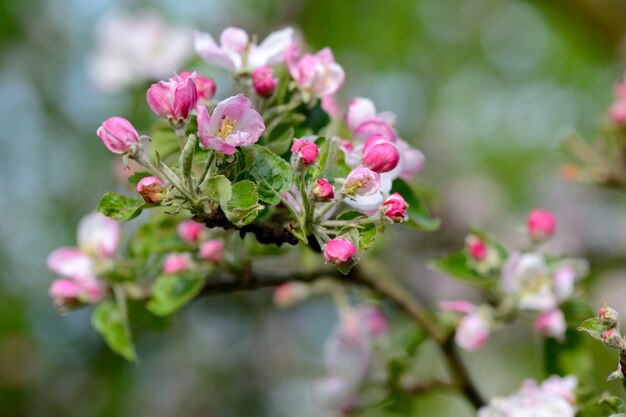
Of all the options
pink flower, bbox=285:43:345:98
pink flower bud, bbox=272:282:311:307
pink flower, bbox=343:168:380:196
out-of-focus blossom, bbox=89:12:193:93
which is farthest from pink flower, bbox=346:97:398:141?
out-of-focus blossom, bbox=89:12:193:93

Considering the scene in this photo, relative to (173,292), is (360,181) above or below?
above

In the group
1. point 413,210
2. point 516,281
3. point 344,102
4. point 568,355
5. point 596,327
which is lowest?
point 344,102

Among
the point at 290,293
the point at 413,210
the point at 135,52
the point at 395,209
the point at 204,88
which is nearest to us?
the point at 395,209

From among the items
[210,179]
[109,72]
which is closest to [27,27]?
[109,72]

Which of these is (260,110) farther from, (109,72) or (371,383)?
(109,72)

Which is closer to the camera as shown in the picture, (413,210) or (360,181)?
(360,181)

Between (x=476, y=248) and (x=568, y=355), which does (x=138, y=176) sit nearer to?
(x=476, y=248)

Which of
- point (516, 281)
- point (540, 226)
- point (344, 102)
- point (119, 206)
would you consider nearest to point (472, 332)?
point (516, 281)
